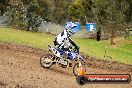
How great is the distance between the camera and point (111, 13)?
135 ft

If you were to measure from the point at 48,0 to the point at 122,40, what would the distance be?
85.9 feet

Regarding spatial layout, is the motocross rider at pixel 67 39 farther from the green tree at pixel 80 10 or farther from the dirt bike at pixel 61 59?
the green tree at pixel 80 10

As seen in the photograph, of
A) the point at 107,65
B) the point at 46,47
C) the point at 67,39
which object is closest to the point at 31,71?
the point at 67,39

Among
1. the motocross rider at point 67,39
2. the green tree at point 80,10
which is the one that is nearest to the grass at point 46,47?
the motocross rider at point 67,39

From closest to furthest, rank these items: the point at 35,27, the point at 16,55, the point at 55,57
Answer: the point at 55,57 < the point at 16,55 < the point at 35,27

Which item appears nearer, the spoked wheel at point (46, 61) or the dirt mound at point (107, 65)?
the spoked wheel at point (46, 61)

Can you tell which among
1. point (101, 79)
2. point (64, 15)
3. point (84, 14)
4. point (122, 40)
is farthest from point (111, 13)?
point (64, 15)

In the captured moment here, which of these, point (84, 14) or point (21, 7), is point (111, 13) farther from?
point (84, 14)

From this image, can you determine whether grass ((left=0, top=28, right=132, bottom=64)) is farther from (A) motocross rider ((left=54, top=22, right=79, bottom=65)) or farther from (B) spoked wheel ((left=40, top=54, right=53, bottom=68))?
(A) motocross rider ((left=54, top=22, right=79, bottom=65))

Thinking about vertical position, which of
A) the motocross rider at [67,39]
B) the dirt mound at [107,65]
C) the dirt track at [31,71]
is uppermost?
the motocross rider at [67,39]

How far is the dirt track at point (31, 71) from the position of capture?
14391 mm

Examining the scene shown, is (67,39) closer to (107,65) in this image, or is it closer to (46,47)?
(107,65)

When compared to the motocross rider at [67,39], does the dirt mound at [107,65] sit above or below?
below

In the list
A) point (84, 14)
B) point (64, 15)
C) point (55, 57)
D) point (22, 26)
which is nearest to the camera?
point (55, 57)
